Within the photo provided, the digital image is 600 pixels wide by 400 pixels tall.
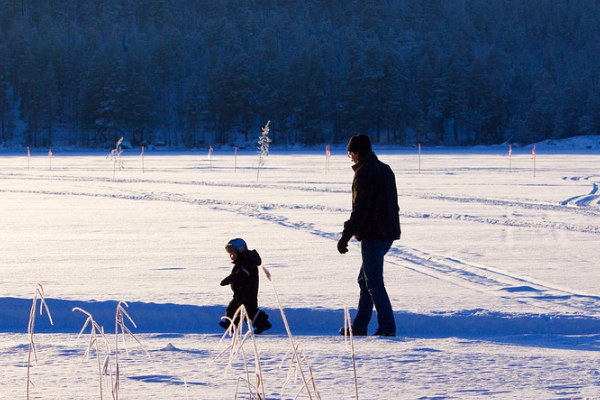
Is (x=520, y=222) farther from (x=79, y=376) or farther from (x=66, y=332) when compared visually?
(x=79, y=376)

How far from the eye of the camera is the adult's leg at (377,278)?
233 inches

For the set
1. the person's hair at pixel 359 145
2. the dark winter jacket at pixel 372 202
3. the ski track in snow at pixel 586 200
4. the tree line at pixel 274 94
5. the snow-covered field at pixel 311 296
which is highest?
the tree line at pixel 274 94

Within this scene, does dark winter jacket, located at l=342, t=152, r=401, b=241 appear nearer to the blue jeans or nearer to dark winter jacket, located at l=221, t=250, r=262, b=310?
the blue jeans

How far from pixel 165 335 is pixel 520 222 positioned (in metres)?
8.96

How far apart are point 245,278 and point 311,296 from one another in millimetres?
1189

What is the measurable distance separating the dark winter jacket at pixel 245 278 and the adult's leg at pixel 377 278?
2.78 ft

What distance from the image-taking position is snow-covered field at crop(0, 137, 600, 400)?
177 inches

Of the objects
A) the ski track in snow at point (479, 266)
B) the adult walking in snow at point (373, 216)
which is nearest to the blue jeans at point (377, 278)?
the adult walking in snow at point (373, 216)

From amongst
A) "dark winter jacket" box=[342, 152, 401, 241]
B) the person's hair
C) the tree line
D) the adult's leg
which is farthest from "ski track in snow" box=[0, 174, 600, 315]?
the tree line

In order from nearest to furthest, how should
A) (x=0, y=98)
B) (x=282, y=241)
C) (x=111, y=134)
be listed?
(x=282, y=241) → (x=111, y=134) → (x=0, y=98)

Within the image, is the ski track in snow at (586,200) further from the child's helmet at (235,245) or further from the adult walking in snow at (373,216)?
the child's helmet at (235,245)

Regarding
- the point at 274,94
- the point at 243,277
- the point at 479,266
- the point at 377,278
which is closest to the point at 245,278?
the point at 243,277

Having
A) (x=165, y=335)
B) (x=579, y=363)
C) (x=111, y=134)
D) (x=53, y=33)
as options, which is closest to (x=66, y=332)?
(x=165, y=335)

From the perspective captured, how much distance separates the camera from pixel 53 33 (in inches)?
4080
